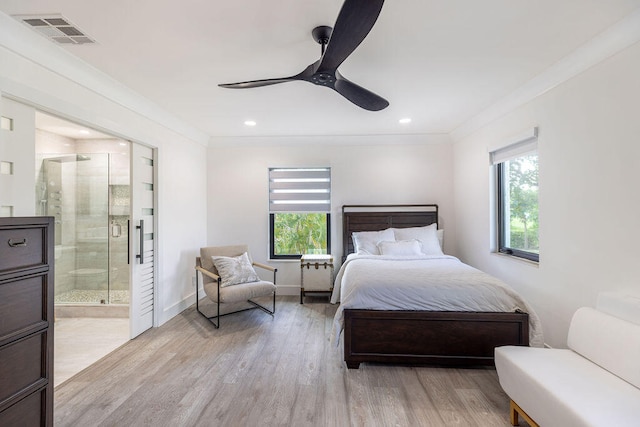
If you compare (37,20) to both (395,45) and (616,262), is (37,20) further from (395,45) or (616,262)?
(616,262)

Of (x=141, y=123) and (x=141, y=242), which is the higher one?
(x=141, y=123)

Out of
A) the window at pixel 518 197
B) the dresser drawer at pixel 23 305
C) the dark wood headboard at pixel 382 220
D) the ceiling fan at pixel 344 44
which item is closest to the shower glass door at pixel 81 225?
the dresser drawer at pixel 23 305

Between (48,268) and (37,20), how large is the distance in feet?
5.03

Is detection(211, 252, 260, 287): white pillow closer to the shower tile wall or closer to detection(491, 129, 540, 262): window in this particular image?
the shower tile wall

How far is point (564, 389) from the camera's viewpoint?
1.66 metres

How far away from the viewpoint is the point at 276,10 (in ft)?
6.09

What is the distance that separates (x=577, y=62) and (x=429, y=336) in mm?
2446

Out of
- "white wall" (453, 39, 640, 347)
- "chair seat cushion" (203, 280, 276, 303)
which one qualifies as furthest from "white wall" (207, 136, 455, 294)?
"white wall" (453, 39, 640, 347)

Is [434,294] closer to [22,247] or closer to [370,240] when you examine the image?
[370,240]

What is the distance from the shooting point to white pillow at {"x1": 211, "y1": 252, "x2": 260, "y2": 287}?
383 centimetres

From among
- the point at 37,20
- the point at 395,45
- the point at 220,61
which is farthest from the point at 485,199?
the point at 37,20

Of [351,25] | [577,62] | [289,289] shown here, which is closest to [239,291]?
[289,289]

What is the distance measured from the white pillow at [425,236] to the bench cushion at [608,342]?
2042 mm

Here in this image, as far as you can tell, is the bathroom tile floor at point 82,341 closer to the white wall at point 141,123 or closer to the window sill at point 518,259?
the white wall at point 141,123
